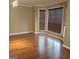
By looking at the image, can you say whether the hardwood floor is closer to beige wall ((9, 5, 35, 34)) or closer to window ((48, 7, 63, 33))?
window ((48, 7, 63, 33))

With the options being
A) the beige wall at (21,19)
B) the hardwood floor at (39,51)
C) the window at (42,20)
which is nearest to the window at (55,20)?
the window at (42,20)

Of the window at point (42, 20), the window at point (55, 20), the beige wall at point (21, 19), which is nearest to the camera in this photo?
the window at point (55, 20)

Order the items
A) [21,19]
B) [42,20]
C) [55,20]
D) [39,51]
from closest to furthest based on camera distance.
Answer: [39,51] → [55,20] → [21,19] → [42,20]

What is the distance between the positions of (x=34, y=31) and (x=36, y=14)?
4.69ft

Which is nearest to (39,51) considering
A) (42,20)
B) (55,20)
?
(55,20)

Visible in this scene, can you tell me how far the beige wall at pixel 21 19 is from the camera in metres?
8.57

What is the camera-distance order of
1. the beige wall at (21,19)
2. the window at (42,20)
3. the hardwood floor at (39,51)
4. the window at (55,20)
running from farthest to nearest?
the window at (42,20) < the beige wall at (21,19) < the window at (55,20) < the hardwood floor at (39,51)

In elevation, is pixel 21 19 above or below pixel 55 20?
above

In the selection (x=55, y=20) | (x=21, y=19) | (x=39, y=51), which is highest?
(x=21, y=19)

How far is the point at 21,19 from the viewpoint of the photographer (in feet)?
30.2

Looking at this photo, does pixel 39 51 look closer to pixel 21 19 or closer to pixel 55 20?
pixel 55 20

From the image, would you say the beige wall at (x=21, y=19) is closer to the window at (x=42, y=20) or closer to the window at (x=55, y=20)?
the window at (x=42, y=20)
